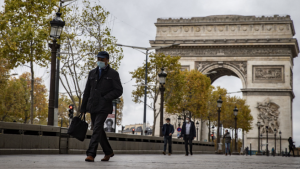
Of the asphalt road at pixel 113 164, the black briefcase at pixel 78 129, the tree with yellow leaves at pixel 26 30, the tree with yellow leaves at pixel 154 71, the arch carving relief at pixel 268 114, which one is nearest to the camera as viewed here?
the asphalt road at pixel 113 164

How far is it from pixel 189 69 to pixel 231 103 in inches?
505

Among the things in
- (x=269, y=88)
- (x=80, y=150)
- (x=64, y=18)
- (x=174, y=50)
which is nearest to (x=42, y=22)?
(x=64, y=18)

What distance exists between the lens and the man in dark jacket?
8.00 metres

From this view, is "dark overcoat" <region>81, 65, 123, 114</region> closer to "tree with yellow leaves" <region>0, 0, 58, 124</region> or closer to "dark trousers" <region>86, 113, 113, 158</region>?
"dark trousers" <region>86, 113, 113, 158</region>

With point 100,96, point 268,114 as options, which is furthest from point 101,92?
point 268,114

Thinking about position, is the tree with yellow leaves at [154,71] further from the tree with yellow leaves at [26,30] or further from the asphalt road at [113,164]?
the asphalt road at [113,164]

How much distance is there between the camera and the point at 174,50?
171 feet

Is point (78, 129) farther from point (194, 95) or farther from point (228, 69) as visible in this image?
point (228, 69)

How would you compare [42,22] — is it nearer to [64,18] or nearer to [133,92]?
[64,18]

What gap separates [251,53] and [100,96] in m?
44.2

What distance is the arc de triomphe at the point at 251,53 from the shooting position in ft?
163

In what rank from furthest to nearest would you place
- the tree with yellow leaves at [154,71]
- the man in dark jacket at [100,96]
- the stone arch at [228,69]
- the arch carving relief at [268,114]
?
the stone arch at [228,69]
the arch carving relief at [268,114]
the tree with yellow leaves at [154,71]
the man in dark jacket at [100,96]

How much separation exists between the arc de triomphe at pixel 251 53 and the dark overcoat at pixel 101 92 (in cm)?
4228

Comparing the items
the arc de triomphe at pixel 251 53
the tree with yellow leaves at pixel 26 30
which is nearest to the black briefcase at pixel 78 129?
the tree with yellow leaves at pixel 26 30
